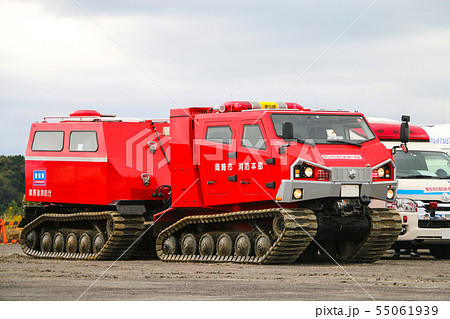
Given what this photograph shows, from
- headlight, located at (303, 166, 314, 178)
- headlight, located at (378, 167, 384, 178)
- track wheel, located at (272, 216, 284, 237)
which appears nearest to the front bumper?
headlight, located at (303, 166, 314, 178)

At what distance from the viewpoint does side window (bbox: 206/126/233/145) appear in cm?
→ 1977

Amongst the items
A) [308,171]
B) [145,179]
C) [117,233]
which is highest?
[308,171]

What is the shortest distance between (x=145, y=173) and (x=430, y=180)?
6686mm

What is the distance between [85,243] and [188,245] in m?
3.50

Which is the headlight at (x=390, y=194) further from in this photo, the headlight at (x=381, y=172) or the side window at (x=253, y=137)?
the side window at (x=253, y=137)

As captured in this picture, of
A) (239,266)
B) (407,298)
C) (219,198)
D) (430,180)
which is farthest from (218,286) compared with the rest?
(430,180)

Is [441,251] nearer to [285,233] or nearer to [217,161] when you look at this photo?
[285,233]

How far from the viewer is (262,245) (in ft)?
62.3

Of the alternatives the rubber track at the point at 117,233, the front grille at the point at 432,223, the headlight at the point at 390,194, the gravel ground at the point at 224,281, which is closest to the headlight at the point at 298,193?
the gravel ground at the point at 224,281

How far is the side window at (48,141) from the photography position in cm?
2378

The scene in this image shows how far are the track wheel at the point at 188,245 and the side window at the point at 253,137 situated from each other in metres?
2.71

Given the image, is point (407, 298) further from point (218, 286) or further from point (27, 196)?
point (27, 196)

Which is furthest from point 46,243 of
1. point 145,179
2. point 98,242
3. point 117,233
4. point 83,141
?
point 145,179

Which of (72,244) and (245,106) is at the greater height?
(245,106)
